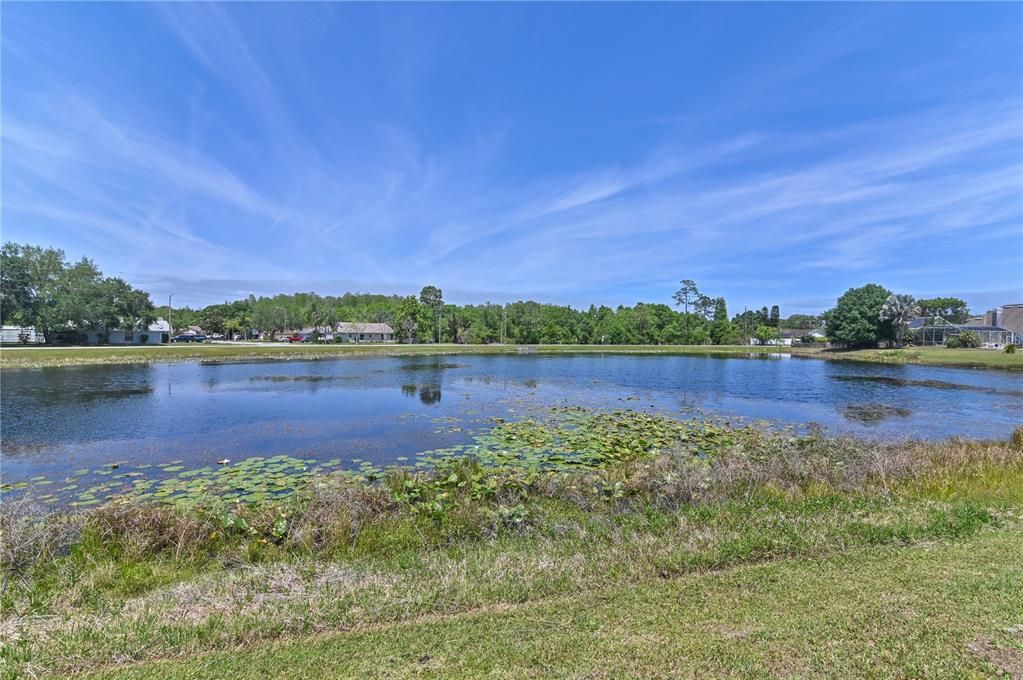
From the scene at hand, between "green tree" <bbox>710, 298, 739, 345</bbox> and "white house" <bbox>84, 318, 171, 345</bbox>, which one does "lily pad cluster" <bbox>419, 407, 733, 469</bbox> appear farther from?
"green tree" <bbox>710, 298, 739, 345</bbox>

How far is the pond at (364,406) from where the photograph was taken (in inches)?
495

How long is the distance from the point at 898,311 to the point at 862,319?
411 cm

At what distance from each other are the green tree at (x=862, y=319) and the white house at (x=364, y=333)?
78370mm

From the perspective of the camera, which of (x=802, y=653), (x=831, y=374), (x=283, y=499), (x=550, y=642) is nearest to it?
(x=802, y=653)

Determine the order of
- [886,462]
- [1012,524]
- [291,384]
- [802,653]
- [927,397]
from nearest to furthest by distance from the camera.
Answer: [802,653] < [1012,524] < [886,462] < [927,397] < [291,384]

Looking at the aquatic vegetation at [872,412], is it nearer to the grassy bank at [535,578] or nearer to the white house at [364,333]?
the grassy bank at [535,578]

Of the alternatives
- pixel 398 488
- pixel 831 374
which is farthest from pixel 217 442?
pixel 831 374

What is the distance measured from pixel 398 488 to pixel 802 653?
622 cm

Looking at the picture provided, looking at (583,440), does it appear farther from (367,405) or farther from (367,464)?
(367,405)

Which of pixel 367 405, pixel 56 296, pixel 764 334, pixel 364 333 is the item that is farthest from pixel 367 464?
pixel 764 334

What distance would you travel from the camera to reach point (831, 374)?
3772cm

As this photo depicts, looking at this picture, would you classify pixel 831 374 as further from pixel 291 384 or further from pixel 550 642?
pixel 550 642

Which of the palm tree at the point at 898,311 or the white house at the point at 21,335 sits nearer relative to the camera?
the white house at the point at 21,335

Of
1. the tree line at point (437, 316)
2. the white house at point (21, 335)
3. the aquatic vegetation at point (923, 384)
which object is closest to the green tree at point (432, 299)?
the tree line at point (437, 316)
